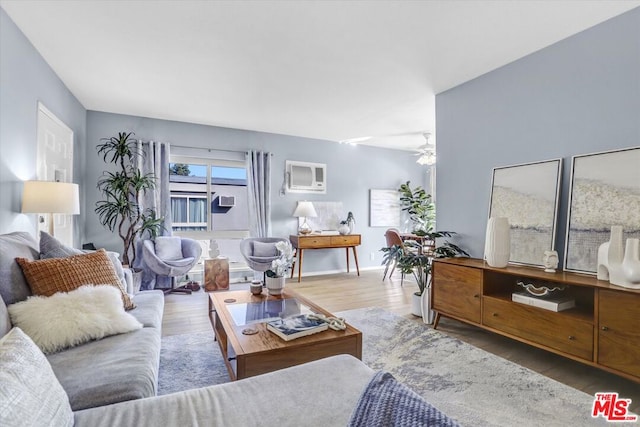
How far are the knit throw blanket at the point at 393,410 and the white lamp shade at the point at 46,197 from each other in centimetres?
264

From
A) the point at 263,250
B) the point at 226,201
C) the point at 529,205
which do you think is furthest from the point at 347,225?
the point at 529,205

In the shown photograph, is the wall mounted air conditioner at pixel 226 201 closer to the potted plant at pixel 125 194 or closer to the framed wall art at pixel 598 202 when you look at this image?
the potted plant at pixel 125 194

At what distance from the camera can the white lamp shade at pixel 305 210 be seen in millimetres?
5359

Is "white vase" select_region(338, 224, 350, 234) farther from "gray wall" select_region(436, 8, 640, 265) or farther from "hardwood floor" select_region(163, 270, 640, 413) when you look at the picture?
"gray wall" select_region(436, 8, 640, 265)

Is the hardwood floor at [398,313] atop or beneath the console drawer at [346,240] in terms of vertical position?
beneath

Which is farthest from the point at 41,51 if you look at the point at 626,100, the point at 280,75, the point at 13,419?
the point at 626,100

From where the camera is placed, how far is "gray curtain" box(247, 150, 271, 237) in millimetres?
5172

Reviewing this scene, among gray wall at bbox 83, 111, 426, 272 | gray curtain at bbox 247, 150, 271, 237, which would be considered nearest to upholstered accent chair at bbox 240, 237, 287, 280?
gray curtain at bbox 247, 150, 271, 237

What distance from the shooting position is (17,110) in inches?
92.2

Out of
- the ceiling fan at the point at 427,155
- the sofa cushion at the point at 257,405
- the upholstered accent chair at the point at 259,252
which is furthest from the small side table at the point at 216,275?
the sofa cushion at the point at 257,405

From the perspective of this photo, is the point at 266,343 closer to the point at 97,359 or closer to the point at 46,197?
the point at 97,359

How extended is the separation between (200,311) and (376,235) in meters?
3.79

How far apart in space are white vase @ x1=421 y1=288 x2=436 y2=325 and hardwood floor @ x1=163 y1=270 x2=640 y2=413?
11cm

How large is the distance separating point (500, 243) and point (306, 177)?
3.67 metres
